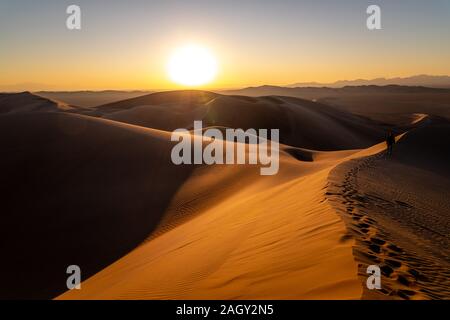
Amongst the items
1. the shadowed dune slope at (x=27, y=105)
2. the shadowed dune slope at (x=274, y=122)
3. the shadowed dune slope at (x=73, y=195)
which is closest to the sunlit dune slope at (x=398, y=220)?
the shadowed dune slope at (x=73, y=195)

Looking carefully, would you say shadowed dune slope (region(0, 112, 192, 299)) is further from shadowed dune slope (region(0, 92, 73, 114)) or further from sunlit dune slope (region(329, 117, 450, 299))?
shadowed dune slope (region(0, 92, 73, 114))

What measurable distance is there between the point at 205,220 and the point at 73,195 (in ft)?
19.6

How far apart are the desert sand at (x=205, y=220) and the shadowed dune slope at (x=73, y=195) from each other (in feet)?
0.16

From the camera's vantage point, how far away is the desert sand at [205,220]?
456cm

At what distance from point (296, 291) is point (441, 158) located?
→ 18.6 m

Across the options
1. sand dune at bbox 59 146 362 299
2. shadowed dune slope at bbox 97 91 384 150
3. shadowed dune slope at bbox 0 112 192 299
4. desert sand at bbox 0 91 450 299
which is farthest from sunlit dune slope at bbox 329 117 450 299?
shadowed dune slope at bbox 97 91 384 150

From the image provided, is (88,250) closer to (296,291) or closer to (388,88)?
(296,291)

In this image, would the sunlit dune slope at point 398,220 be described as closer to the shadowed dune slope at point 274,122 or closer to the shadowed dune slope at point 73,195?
the shadowed dune slope at point 73,195

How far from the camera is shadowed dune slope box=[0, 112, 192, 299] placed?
31.2ft

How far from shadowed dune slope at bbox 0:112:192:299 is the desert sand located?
49 mm

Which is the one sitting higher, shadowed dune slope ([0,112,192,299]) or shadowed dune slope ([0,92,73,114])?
shadowed dune slope ([0,92,73,114])

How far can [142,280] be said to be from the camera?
6043 mm

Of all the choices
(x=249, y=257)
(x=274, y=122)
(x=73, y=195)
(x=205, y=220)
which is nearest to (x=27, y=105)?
(x=274, y=122)

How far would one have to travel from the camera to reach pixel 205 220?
368 inches
